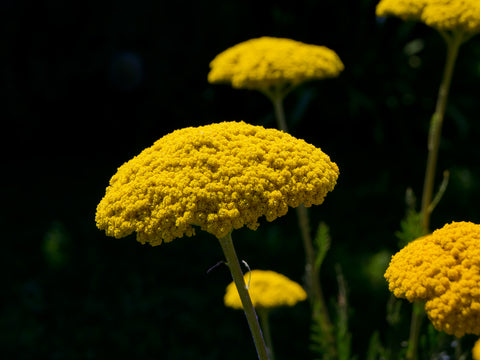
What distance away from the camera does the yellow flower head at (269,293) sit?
245cm

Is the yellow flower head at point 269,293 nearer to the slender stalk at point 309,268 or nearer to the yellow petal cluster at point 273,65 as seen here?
the slender stalk at point 309,268

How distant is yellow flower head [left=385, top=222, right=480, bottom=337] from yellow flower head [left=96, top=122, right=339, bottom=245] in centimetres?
29

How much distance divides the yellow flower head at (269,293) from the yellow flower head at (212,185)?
0.96 meters

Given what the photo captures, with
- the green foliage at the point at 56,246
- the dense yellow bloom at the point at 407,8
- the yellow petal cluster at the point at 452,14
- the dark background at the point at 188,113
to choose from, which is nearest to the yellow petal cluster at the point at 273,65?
the dense yellow bloom at the point at 407,8

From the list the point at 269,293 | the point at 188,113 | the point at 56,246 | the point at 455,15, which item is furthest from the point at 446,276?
the point at 188,113

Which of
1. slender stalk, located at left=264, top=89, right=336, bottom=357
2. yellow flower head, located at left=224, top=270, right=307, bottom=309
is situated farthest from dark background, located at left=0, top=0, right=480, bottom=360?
yellow flower head, located at left=224, top=270, right=307, bottom=309

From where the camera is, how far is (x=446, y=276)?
139 cm

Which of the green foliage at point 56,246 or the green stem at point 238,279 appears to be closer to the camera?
the green stem at point 238,279

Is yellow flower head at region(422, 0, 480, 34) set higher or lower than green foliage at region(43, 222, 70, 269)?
higher

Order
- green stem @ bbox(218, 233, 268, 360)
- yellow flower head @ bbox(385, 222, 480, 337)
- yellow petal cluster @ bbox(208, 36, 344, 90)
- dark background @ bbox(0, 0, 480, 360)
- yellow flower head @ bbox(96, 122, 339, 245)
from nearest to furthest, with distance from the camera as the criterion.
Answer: yellow flower head @ bbox(385, 222, 480, 337) < yellow flower head @ bbox(96, 122, 339, 245) < green stem @ bbox(218, 233, 268, 360) < yellow petal cluster @ bbox(208, 36, 344, 90) < dark background @ bbox(0, 0, 480, 360)

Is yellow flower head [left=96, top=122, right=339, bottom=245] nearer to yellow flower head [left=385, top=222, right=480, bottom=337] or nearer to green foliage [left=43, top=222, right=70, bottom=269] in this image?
yellow flower head [left=385, top=222, right=480, bottom=337]

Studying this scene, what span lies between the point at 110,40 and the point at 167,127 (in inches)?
48.1

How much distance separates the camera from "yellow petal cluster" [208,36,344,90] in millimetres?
2527

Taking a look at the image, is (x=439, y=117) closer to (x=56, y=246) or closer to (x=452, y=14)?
(x=452, y=14)
